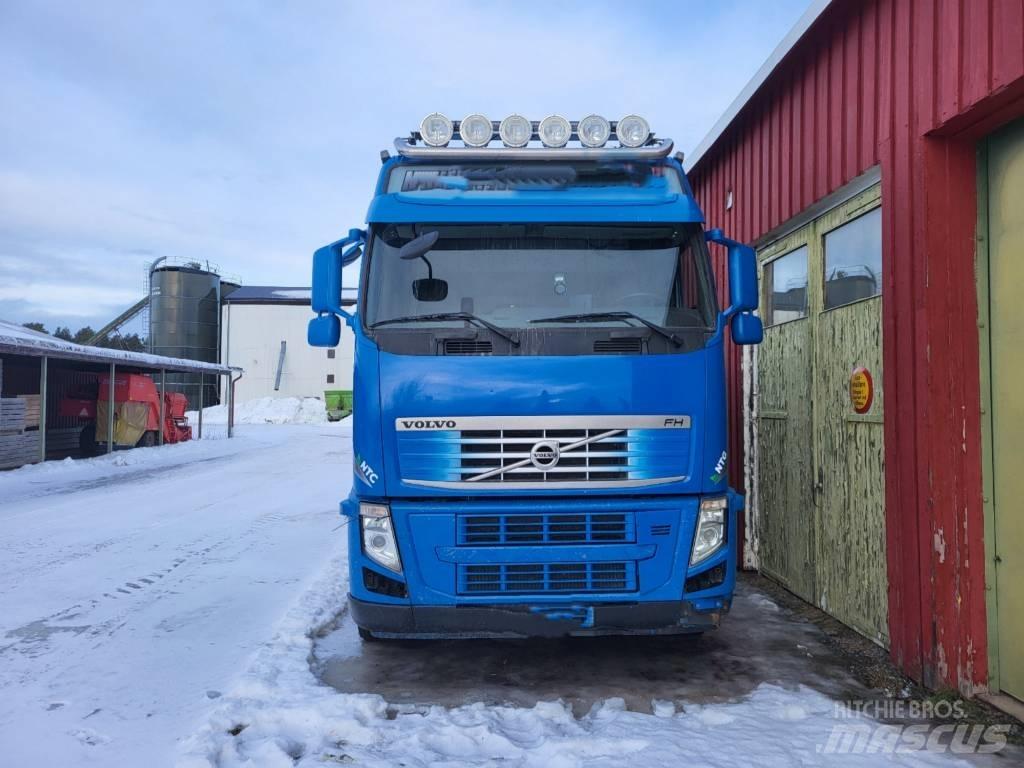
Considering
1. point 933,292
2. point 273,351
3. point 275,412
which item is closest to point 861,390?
point 933,292

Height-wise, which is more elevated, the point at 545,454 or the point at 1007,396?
the point at 1007,396

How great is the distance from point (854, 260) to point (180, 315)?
43761 mm

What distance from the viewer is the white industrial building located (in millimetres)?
43125

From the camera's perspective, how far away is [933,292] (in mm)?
3838

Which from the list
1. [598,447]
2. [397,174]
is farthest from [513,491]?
[397,174]

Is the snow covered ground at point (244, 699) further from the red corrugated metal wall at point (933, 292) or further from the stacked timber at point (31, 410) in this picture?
the stacked timber at point (31, 410)

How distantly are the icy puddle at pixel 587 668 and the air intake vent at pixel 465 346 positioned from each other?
189 centimetres

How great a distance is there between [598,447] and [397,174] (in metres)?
2.16

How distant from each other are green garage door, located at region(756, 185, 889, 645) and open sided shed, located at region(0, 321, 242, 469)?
1407cm

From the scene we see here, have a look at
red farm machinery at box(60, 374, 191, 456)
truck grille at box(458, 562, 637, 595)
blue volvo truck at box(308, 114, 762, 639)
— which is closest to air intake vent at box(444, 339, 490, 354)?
blue volvo truck at box(308, 114, 762, 639)

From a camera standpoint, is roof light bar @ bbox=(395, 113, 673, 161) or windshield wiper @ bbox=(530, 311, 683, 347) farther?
roof light bar @ bbox=(395, 113, 673, 161)

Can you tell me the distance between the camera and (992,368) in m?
3.75

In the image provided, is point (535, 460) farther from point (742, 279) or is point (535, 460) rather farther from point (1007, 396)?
point (1007, 396)

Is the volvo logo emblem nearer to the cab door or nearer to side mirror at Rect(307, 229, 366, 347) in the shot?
side mirror at Rect(307, 229, 366, 347)
